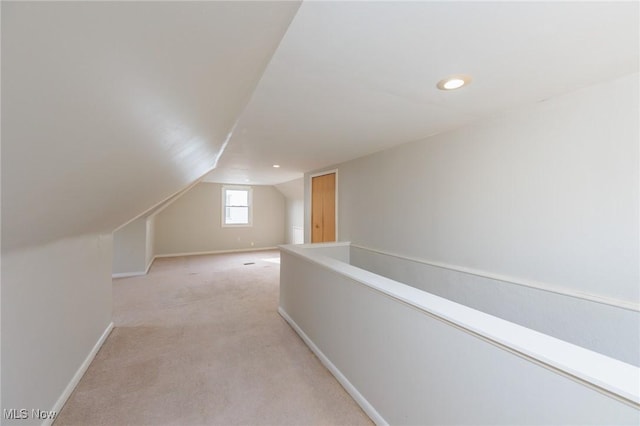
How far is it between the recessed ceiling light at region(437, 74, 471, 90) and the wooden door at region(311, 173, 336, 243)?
2786 millimetres

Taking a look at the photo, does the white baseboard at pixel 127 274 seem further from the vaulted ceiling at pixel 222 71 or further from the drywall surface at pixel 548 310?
the drywall surface at pixel 548 310

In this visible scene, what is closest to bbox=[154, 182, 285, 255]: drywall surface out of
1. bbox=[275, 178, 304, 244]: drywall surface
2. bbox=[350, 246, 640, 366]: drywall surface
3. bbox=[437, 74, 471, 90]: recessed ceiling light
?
bbox=[275, 178, 304, 244]: drywall surface

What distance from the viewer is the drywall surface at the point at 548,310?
4.90 feet

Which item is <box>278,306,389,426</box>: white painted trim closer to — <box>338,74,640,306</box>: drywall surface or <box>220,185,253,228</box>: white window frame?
<box>338,74,640,306</box>: drywall surface

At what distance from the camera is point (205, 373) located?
192 cm

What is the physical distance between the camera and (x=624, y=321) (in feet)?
4.83

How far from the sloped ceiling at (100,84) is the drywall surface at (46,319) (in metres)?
0.22

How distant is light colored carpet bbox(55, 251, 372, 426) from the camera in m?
1.53

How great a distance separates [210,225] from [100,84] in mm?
6709

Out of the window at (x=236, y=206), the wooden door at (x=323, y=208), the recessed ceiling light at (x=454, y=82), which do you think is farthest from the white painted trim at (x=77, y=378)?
the window at (x=236, y=206)

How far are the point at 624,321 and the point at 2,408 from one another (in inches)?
127

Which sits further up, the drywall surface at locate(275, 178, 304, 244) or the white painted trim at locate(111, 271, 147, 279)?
the drywall surface at locate(275, 178, 304, 244)

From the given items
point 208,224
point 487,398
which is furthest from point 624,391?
point 208,224

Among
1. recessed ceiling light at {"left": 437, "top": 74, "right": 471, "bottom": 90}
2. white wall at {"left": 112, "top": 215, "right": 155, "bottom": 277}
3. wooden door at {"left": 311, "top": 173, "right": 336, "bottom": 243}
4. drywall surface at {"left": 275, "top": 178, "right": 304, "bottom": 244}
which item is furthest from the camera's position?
drywall surface at {"left": 275, "top": 178, "right": 304, "bottom": 244}
